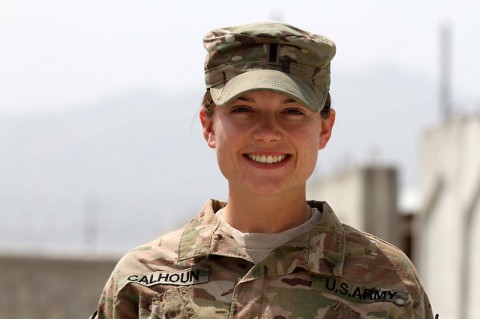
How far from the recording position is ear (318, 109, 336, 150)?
3556 mm

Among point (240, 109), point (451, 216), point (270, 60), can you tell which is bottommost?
point (451, 216)

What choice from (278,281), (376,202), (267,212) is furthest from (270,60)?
(376,202)

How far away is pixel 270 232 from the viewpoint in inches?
139

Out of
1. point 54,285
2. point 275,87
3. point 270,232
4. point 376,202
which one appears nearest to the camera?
point 275,87

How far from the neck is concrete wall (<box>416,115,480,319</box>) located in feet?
40.5

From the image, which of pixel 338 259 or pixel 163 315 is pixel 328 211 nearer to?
pixel 338 259

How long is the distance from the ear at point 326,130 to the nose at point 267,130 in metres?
0.22

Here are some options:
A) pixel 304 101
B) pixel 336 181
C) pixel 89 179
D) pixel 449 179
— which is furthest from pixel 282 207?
pixel 89 179

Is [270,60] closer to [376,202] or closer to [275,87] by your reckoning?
[275,87]

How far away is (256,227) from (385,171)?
56.3 feet

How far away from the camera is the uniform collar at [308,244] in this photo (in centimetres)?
346

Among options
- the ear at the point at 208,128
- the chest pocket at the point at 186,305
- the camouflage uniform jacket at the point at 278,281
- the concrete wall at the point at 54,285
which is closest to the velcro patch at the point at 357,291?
the camouflage uniform jacket at the point at 278,281

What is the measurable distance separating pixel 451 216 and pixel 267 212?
1406 cm

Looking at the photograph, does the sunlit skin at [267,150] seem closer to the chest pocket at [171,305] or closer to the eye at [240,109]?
the eye at [240,109]
